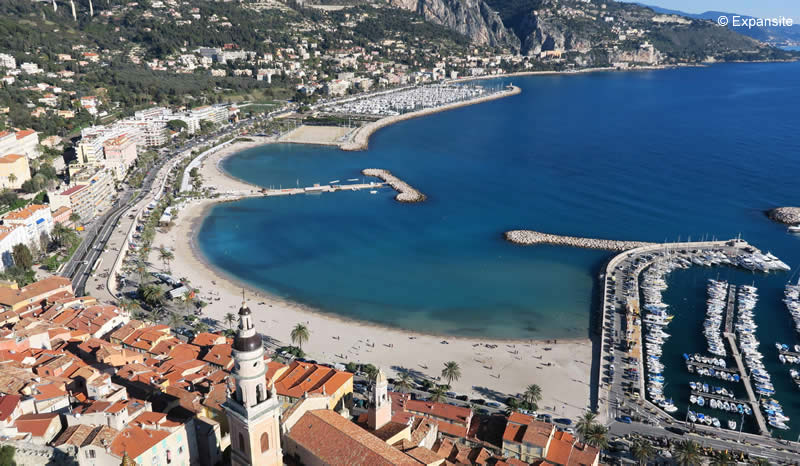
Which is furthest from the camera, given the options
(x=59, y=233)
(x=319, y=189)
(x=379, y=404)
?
(x=319, y=189)

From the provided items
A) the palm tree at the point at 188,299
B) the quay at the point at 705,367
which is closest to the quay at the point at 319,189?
the palm tree at the point at 188,299

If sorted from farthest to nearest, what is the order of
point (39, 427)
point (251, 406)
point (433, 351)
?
point (433, 351) → point (39, 427) → point (251, 406)

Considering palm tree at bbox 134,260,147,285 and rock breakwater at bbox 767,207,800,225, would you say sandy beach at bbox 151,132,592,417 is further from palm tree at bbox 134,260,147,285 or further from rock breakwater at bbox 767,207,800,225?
rock breakwater at bbox 767,207,800,225

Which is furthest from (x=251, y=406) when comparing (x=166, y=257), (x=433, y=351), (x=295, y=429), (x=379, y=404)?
(x=166, y=257)

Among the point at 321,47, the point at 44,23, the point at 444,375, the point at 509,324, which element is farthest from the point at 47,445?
the point at 321,47

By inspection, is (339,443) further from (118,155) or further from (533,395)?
(118,155)

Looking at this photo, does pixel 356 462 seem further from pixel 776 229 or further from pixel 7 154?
pixel 7 154
